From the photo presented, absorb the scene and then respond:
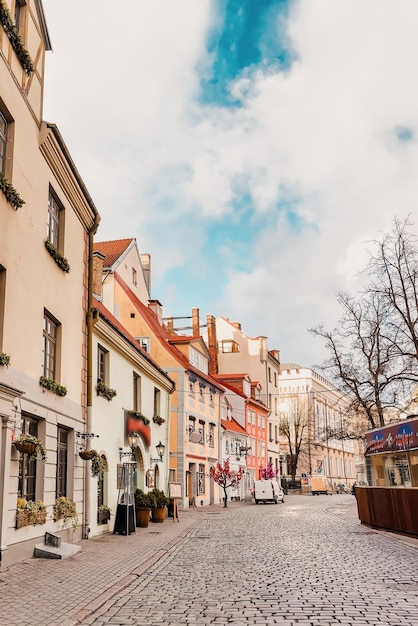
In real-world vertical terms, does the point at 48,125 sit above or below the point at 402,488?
above

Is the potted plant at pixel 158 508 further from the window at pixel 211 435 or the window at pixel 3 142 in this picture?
the window at pixel 211 435

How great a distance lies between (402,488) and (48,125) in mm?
12737

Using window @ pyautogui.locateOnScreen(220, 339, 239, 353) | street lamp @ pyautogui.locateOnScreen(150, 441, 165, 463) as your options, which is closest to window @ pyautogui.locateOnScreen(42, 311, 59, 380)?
street lamp @ pyautogui.locateOnScreen(150, 441, 165, 463)

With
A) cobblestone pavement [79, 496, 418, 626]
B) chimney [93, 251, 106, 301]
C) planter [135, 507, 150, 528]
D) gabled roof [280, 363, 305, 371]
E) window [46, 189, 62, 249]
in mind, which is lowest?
cobblestone pavement [79, 496, 418, 626]

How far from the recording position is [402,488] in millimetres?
17891

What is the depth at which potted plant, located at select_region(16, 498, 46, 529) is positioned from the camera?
12258 millimetres

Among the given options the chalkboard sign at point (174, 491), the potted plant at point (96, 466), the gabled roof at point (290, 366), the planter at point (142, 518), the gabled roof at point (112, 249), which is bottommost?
the planter at point (142, 518)

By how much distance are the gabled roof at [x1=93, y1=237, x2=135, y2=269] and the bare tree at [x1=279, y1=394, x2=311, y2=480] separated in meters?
46.8

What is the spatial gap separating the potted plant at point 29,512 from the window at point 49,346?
9.53 feet

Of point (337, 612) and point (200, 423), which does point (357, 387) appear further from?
point (337, 612)

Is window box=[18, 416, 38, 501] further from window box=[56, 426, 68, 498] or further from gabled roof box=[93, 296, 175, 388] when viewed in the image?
gabled roof box=[93, 296, 175, 388]

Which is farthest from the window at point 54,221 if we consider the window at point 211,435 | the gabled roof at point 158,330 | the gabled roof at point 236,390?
the gabled roof at point 236,390

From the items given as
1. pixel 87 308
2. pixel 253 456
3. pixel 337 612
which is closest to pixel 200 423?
pixel 253 456

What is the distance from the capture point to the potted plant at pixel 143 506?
72.7 feet
